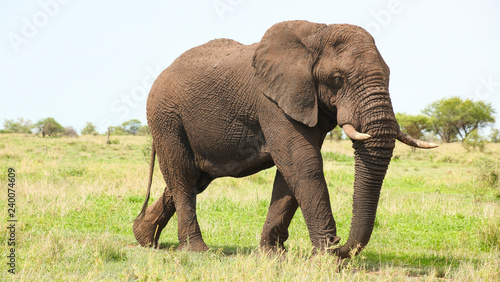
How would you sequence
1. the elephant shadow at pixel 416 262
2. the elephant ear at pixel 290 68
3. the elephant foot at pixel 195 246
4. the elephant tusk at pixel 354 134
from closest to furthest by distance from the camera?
the elephant tusk at pixel 354 134 → the elephant ear at pixel 290 68 → the elephant shadow at pixel 416 262 → the elephant foot at pixel 195 246

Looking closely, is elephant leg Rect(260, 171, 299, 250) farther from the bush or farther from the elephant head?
the bush

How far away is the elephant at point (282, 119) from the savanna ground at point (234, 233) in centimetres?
55

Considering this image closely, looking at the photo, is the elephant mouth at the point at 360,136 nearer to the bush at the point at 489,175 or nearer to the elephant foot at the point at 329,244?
the elephant foot at the point at 329,244

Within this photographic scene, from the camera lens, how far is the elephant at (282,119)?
529 cm

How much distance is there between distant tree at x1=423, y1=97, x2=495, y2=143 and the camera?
51.3m

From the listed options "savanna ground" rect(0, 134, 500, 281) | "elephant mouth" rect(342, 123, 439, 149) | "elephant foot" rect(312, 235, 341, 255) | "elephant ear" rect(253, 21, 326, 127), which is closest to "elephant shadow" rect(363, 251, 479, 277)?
"savanna ground" rect(0, 134, 500, 281)

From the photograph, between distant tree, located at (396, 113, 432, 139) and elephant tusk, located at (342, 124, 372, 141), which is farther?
distant tree, located at (396, 113, 432, 139)

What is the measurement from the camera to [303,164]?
557 centimetres

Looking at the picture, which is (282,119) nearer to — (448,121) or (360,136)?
(360,136)

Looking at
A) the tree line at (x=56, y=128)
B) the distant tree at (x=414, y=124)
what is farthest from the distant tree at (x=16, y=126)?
the distant tree at (x=414, y=124)

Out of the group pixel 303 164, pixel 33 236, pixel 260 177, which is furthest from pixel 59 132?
pixel 303 164

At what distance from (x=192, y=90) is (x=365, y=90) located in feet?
8.13

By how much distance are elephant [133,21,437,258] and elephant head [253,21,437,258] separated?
0.01 metres

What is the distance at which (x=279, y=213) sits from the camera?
21.5ft
